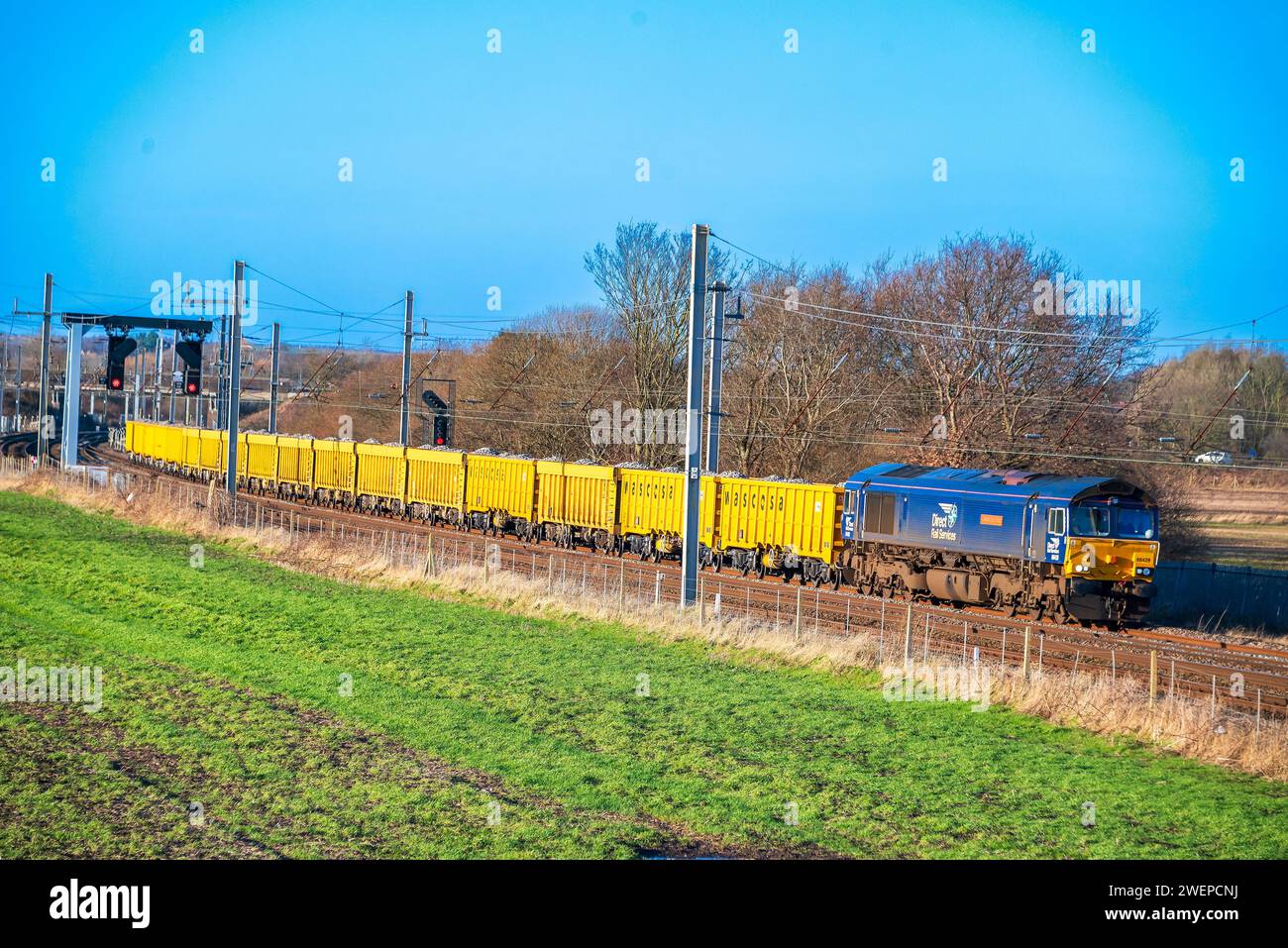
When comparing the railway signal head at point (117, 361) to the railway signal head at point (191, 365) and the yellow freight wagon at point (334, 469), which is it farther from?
the yellow freight wagon at point (334, 469)

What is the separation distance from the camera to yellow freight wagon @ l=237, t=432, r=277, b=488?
2306 inches

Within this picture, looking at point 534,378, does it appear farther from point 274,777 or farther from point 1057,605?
point 274,777

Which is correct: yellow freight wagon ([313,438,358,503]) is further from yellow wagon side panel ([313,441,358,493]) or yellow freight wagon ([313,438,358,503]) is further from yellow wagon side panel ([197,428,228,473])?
yellow wagon side panel ([197,428,228,473])

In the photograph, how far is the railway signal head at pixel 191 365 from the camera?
38344 millimetres

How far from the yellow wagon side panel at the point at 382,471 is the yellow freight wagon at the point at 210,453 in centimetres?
1007

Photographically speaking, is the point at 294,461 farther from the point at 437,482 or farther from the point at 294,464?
the point at 437,482

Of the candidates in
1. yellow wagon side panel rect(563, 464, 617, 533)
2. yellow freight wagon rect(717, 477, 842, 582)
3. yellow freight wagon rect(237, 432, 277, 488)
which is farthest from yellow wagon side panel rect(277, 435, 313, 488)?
yellow freight wagon rect(717, 477, 842, 582)

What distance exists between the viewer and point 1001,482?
93.1ft

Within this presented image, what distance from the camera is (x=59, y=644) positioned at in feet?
63.4

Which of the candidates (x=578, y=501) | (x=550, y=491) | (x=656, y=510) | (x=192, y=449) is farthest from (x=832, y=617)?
(x=192, y=449)

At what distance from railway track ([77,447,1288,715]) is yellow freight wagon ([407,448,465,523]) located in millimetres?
7422

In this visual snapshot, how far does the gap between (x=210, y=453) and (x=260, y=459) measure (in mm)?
3356
